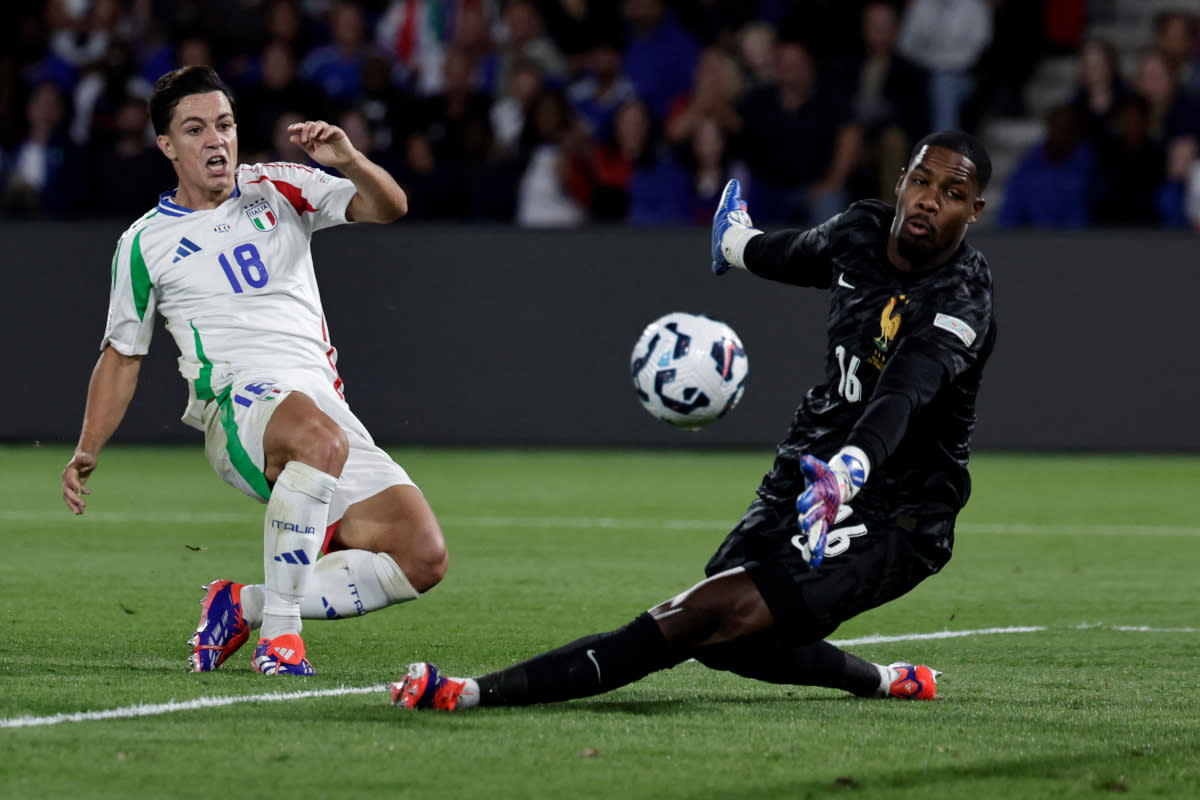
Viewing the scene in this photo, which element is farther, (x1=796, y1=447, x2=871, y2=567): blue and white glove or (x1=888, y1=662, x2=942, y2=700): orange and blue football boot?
(x1=888, y1=662, x2=942, y2=700): orange and blue football boot

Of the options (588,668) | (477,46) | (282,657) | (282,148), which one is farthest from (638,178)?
(588,668)

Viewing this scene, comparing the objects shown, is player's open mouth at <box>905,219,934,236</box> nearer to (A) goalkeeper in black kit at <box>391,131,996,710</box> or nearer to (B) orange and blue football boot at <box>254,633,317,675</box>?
(A) goalkeeper in black kit at <box>391,131,996,710</box>

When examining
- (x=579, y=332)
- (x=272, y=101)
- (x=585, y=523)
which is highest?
(x=272, y=101)

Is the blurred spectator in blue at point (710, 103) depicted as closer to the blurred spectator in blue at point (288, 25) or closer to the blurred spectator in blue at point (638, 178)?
the blurred spectator in blue at point (638, 178)

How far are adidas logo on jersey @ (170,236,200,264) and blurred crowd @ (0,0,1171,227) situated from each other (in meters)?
8.99

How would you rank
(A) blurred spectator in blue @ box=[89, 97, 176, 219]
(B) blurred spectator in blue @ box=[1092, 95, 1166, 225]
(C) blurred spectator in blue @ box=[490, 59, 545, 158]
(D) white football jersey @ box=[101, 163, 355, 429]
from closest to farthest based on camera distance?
(D) white football jersey @ box=[101, 163, 355, 429] < (B) blurred spectator in blue @ box=[1092, 95, 1166, 225] < (A) blurred spectator in blue @ box=[89, 97, 176, 219] < (C) blurred spectator in blue @ box=[490, 59, 545, 158]

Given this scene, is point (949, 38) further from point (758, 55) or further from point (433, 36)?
point (433, 36)


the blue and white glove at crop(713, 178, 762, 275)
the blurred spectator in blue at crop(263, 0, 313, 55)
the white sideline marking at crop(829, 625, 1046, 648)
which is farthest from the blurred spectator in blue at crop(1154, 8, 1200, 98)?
the blue and white glove at crop(713, 178, 762, 275)

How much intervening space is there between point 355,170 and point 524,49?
11.4 m

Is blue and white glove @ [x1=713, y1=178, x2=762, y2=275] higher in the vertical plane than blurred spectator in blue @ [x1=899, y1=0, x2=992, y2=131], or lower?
lower

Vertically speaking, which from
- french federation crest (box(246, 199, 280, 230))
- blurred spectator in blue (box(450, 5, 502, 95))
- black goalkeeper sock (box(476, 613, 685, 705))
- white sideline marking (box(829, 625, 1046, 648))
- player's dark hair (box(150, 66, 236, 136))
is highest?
blurred spectator in blue (box(450, 5, 502, 95))

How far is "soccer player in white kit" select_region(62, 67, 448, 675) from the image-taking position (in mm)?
5918

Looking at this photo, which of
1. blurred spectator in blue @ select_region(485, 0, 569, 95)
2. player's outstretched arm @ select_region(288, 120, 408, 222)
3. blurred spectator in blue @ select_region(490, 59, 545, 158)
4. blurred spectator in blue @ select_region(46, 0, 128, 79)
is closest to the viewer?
player's outstretched arm @ select_region(288, 120, 408, 222)

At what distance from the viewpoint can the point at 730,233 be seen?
237 inches
